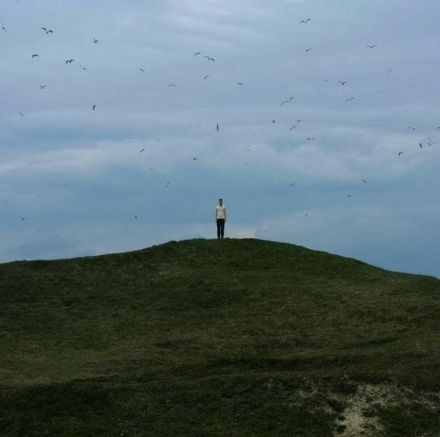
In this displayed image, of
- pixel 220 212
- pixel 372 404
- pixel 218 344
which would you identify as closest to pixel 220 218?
pixel 220 212

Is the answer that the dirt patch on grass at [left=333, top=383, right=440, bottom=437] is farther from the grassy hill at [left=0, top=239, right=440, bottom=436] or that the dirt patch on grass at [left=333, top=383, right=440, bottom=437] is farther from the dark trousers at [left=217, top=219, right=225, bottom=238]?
the dark trousers at [left=217, top=219, right=225, bottom=238]

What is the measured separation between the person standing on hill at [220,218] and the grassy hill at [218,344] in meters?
1.28

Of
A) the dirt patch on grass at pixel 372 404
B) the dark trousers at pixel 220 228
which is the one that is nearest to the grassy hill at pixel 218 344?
the dirt patch on grass at pixel 372 404

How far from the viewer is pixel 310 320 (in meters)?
34.5

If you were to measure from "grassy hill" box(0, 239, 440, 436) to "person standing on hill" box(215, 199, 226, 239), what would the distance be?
1.28m

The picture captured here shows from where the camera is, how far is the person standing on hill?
4581 centimetres

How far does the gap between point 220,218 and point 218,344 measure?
15.7 meters

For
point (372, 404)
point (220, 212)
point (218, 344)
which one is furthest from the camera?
point (220, 212)

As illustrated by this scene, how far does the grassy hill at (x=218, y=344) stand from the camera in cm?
2325

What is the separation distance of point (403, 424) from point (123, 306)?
1767 centimetres

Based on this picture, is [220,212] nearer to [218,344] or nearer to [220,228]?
[220,228]

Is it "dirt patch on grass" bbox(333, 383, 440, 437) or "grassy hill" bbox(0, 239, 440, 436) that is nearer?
"dirt patch on grass" bbox(333, 383, 440, 437)

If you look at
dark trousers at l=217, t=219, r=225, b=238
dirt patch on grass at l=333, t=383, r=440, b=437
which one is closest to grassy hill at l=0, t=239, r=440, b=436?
dirt patch on grass at l=333, t=383, r=440, b=437

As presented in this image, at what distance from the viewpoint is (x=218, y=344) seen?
1240 inches
